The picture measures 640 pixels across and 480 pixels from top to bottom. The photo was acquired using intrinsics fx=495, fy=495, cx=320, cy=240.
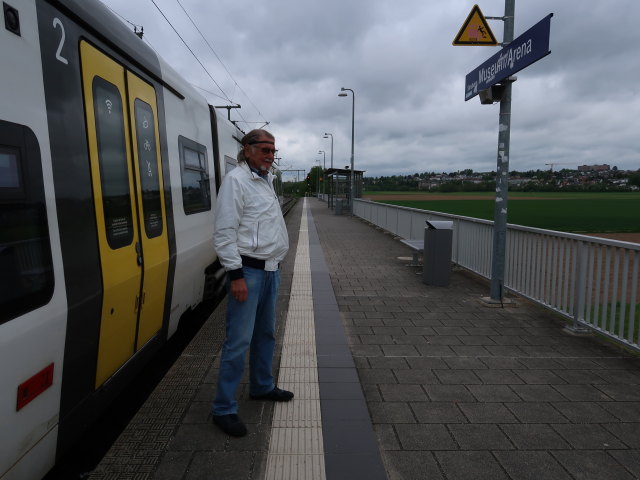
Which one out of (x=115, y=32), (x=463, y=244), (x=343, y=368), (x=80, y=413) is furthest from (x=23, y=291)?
(x=463, y=244)

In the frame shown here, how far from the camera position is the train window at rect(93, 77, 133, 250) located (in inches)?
111

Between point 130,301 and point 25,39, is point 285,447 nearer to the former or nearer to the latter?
point 130,301

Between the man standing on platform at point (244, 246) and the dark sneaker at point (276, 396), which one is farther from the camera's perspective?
the dark sneaker at point (276, 396)

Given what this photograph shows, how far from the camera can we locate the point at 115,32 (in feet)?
10.4

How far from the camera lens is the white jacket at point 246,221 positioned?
284 centimetres

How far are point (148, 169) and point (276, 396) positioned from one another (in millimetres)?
→ 1888

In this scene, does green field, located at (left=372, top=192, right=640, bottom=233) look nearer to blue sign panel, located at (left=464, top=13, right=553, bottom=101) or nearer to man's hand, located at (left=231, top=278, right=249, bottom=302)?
blue sign panel, located at (left=464, top=13, right=553, bottom=101)

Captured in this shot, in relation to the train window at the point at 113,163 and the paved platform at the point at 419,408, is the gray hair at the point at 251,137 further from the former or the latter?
the paved platform at the point at 419,408

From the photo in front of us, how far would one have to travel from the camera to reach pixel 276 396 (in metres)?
3.42

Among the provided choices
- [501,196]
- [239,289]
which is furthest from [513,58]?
[239,289]

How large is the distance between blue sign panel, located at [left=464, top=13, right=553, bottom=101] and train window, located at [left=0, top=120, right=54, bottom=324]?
4589mm

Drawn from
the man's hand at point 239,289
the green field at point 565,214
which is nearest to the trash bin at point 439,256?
the man's hand at point 239,289

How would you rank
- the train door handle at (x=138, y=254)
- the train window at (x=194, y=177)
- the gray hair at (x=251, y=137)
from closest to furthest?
the gray hair at (x=251, y=137), the train door handle at (x=138, y=254), the train window at (x=194, y=177)

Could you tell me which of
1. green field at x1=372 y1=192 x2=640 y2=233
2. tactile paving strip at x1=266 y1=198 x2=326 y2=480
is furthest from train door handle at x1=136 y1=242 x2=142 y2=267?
green field at x1=372 y1=192 x2=640 y2=233
